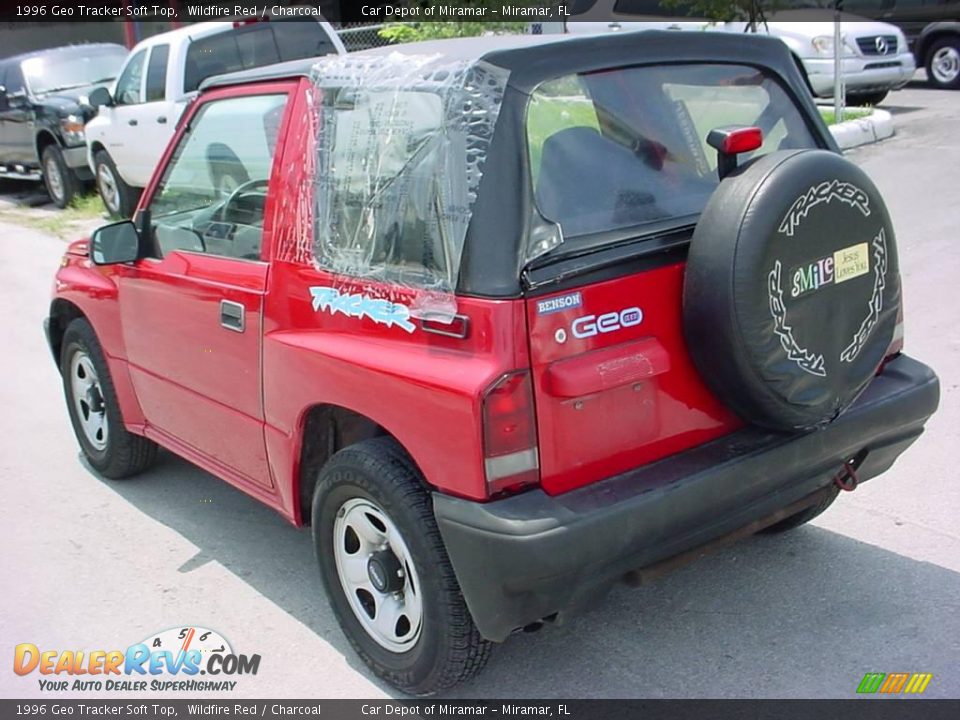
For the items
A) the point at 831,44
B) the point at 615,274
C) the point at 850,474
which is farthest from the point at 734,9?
the point at 615,274

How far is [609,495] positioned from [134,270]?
242cm

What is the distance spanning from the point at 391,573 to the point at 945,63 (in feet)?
49.2

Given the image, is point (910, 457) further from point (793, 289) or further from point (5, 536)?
point (5, 536)

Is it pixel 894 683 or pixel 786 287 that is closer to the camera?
pixel 786 287

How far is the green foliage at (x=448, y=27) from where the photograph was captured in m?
12.4

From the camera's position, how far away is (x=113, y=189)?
11.8 m

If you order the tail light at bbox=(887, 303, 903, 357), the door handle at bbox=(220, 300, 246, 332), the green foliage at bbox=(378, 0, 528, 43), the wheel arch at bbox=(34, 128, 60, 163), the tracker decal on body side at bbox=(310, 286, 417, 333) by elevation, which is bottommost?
the wheel arch at bbox=(34, 128, 60, 163)

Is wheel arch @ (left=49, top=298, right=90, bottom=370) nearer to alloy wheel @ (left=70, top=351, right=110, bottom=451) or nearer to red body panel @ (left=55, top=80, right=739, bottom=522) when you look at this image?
alloy wheel @ (left=70, top=351, right=110, bottom=451)

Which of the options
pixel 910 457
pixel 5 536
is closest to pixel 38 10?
pixel 5 536

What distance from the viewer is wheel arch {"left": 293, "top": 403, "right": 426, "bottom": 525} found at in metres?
3.45

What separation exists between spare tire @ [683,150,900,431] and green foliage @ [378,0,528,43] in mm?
9768

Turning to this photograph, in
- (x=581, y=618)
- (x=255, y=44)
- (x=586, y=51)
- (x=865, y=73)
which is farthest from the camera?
(x=865, y=73)

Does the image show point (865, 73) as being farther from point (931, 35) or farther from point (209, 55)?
point (209, 55)

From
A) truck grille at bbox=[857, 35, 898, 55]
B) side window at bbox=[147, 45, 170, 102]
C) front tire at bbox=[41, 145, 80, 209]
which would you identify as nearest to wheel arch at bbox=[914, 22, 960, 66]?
truck grille at bbox=[857, 35, 898, 55]
